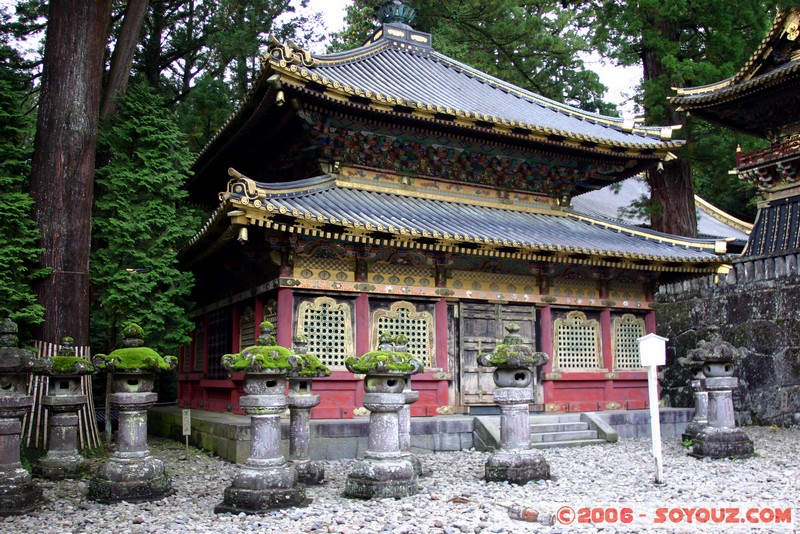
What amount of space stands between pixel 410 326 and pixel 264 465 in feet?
19.7

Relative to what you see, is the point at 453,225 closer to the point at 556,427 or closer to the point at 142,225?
the point at 556,427

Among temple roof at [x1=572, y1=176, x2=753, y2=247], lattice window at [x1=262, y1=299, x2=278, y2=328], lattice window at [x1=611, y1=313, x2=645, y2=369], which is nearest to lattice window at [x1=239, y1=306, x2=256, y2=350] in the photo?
lattice window at [x1=262, y1=299, x2=278, y2=328]

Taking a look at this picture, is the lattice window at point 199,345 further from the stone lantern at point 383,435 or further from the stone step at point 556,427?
the stone lantern at point 383,435

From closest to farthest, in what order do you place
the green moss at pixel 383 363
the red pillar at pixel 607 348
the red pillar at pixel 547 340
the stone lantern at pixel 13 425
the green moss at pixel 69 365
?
the stone lantern at pixel 13 425, the green moss at pixel 383 363, the green moss at pixel 69 365, the red pillar at pixel 547 340, the red pillar at pixel 607 348

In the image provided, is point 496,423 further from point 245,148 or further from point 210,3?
point 210,3

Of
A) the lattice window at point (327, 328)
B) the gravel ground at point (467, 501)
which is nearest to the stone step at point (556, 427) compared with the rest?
the gravel ground at point (467, 501)

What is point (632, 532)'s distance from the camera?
606 cm

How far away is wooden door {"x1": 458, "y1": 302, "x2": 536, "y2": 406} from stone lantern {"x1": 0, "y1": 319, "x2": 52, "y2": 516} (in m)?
7.74

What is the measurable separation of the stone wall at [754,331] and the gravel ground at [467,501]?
530 centimetres

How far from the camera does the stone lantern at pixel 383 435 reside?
24.6 feet

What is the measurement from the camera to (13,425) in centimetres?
747

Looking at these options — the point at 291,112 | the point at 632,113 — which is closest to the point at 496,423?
the point at 291,112

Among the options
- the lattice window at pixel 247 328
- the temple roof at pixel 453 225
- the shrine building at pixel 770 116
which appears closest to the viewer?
the temple roof at pixel 453 225

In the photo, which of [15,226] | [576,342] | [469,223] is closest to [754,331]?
[576,342]
